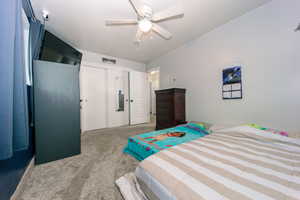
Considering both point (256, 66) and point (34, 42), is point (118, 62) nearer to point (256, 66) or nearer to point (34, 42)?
point (34, 42)

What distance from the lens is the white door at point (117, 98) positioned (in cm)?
389

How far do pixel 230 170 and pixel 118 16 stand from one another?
2772mm

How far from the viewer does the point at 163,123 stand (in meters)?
3.12

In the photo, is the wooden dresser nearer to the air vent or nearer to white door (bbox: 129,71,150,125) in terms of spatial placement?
white door (bbox: 129,71,150,125)

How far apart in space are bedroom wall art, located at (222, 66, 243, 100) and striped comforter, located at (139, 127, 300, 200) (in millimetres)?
1367

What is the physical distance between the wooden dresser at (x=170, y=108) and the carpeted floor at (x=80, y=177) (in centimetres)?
153

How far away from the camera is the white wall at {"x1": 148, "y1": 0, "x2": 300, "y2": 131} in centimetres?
174

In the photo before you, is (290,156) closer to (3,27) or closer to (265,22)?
(3,27)

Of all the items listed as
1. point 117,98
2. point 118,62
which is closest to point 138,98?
point 117,98

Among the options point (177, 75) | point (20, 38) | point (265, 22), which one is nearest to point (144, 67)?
point (177, 75)

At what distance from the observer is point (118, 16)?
82.9 inches

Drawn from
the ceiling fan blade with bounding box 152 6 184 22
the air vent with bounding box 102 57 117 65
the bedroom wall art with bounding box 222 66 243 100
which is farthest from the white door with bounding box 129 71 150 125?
the bedroom wall art with bounding box 222 66 243 100

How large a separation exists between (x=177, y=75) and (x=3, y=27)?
3350 mm

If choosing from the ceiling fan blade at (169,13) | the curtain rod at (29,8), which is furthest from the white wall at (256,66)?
the curtain rod at (29,8)
